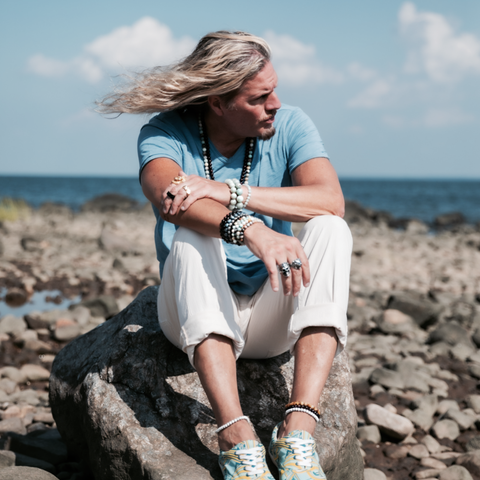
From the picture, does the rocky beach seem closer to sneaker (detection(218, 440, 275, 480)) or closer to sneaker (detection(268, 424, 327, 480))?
sneaker (detection(218, 440, 275, 480))

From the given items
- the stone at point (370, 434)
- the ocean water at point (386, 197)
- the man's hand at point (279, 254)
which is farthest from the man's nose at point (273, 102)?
the ocean water at point (386, 197)

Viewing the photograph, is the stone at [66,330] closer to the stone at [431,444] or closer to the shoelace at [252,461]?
the stone at [431,444]

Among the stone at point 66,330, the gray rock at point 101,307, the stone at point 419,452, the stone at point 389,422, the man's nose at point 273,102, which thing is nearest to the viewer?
the man's nose at point 273,102

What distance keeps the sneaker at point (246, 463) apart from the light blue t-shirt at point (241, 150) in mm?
1129

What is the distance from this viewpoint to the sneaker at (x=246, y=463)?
6.73 feet

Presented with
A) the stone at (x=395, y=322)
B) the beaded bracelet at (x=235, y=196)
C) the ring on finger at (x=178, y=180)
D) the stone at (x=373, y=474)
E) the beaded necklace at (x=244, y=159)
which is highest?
the beaded necklace at (x=244, y=159)

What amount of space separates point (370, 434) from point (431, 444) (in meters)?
0.38

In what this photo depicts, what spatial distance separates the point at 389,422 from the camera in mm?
3574

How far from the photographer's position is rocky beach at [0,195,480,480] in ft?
10.7

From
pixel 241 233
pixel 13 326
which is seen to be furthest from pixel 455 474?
pixel 13 326

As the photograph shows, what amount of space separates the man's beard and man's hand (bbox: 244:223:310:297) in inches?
29.3

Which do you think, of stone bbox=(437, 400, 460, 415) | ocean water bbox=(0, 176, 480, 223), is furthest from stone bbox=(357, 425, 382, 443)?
ocean water bbox=(0, 176, 480, 223)

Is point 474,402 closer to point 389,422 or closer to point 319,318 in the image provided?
point 389,422

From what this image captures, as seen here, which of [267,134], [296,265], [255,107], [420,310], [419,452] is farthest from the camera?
[420,310]
